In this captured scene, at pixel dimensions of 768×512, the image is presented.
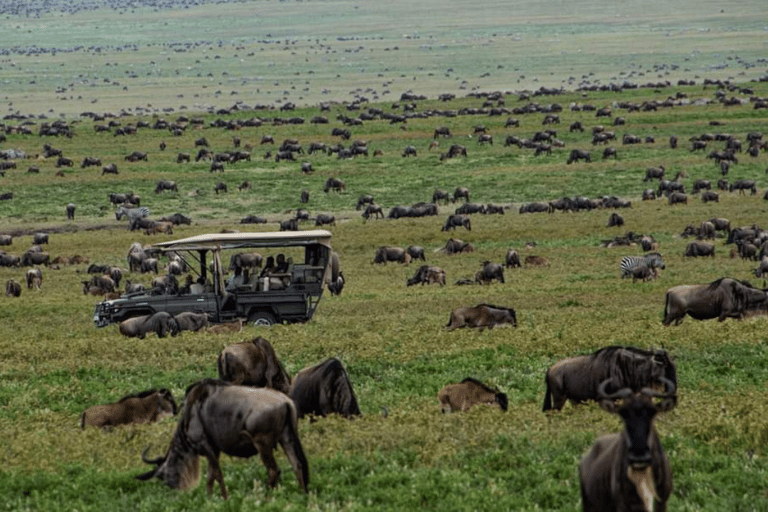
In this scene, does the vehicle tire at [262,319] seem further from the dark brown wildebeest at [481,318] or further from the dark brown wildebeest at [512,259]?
the dark brown wildebeest at [512,259]

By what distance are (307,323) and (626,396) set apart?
65.5 feet

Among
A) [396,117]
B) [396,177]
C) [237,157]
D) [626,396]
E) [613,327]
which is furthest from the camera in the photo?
[396,117]

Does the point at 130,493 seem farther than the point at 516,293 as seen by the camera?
No

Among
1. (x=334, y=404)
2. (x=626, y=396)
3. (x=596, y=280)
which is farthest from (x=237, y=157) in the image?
(x=626, y=396)

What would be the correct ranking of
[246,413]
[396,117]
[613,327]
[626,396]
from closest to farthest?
[626,396] < [246,413] < [613,327] < [396,117]

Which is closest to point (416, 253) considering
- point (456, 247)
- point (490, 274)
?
point (456, 247)

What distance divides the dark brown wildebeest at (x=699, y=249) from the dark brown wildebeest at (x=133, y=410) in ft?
101

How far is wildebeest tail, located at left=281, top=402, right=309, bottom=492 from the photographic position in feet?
43.4

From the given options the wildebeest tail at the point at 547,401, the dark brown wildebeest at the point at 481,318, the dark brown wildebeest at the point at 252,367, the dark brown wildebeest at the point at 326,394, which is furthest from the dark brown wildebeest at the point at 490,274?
the dark brown wildebeest at the point at 326,394

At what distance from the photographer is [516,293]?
35.5 metres

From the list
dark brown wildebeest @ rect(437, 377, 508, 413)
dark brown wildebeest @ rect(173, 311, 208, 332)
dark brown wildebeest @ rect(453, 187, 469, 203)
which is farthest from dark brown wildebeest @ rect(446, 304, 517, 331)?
dark brown wildebeest @ rect(453, 187, 469, 203)

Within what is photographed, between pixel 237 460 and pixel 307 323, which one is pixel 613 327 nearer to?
pixel 307 323

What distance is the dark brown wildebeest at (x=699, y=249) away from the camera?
144 feet

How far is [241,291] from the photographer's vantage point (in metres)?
29.5
